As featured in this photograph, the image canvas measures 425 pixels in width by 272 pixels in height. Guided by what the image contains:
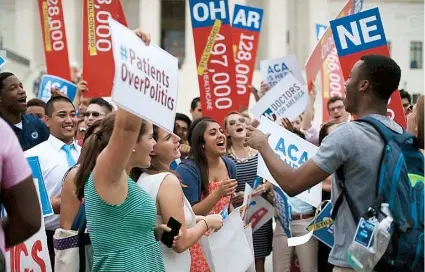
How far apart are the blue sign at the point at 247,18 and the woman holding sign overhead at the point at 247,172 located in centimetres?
362

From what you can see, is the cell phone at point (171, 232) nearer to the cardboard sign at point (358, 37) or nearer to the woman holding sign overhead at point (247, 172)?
the woman holding sign overhead at point (247, 172)

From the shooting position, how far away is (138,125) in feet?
9.34

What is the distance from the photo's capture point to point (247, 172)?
20.6ft

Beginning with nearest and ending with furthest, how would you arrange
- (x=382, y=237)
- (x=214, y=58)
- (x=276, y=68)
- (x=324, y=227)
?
(x=382, y=237) < (x=324, y=227) < (x=214, y=58) < (x=276, y=68)

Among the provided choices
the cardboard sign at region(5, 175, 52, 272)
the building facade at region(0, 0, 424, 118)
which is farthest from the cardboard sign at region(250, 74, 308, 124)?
the building facade at region(0, 0, 424, 118)

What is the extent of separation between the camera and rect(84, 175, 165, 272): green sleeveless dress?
3.07 meters

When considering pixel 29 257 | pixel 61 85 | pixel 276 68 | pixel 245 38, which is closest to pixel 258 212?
pixel 29 257

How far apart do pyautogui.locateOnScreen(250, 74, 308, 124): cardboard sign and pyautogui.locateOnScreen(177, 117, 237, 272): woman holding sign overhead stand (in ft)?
7.05

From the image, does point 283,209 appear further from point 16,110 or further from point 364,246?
point 364,246

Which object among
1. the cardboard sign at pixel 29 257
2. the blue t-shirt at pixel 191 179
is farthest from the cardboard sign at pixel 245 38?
the cardboard sign at pixel 29 257

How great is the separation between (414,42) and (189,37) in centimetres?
1183

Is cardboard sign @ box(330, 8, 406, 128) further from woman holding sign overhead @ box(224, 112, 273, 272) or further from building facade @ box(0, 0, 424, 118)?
building facade @ box(0, 0, 424, 118)

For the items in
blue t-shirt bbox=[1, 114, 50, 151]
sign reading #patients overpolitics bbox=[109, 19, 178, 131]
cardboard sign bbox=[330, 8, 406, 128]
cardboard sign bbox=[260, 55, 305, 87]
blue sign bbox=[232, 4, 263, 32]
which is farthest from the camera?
blue sign bbox=[232, 4, 263, 32]

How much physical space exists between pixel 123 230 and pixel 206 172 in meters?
2.29
